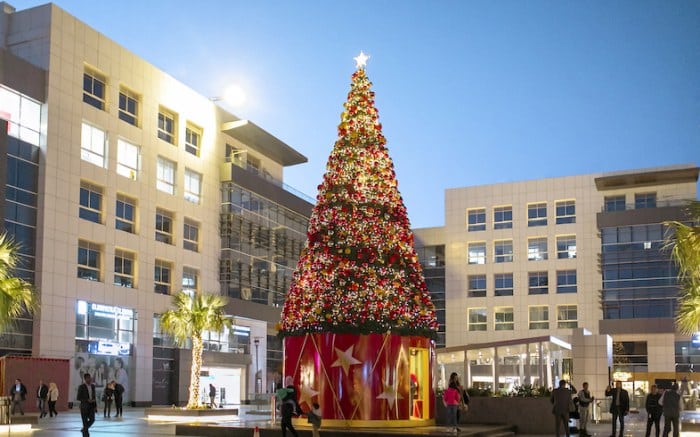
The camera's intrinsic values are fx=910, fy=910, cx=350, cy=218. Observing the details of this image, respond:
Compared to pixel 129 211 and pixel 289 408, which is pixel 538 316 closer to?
pixel 129 211

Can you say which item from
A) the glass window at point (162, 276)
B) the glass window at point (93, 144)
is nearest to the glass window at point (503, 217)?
the glass window at point (162, 276)

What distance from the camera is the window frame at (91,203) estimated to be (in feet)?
173

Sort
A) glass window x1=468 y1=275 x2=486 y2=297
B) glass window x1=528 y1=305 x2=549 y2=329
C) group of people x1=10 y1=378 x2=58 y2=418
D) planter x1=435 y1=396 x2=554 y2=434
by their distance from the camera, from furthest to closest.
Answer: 1. glass window x1=468 y1=275 x2=486 y2=297
2. glass window x1=528 y1=305 x2=549 y2=329
3. group of people x1=10 y1=378 x2=58 y2=418
4. planter x1=435 y1=396 x2=554 y2=434

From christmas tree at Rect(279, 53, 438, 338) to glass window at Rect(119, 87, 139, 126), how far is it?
32221mm

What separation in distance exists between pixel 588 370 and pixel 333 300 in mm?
20406

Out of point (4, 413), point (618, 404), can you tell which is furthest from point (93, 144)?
point (618, 404)

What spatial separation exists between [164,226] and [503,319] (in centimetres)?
3692

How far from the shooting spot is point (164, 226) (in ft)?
199

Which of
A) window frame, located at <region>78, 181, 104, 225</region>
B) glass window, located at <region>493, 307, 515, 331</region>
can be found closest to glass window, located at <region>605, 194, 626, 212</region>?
glass window, located at <region>493, 307, 515, 331</region>

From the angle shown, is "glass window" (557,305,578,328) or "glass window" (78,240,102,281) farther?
"glass window" (557,305,578,328)

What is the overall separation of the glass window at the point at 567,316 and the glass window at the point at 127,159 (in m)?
42.0

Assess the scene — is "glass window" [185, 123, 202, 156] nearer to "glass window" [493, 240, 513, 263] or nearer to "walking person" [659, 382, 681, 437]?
"glass window" [493, 240, 513, 263]

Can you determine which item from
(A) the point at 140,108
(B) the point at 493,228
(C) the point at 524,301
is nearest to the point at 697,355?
(C) the point at 524,301

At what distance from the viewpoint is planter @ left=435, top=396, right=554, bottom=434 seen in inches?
1147
